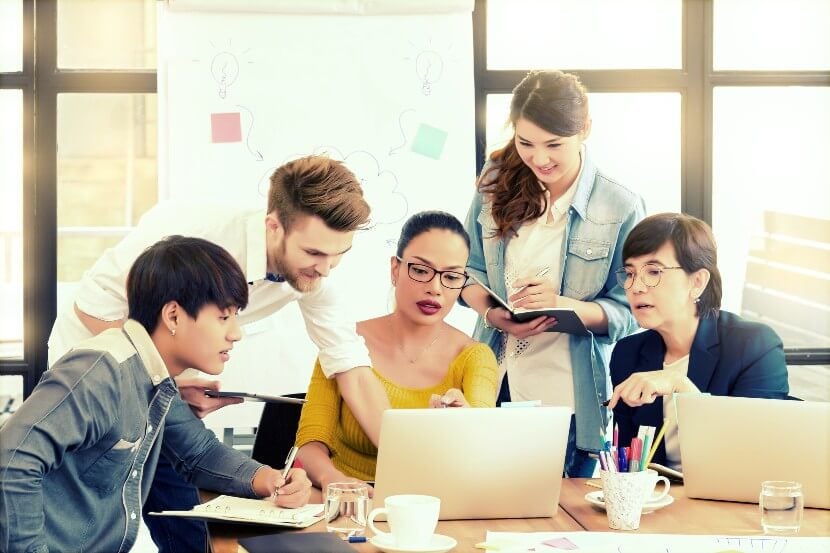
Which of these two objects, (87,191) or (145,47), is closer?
(145,47)

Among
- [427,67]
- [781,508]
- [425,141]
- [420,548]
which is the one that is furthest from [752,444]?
[427,67]

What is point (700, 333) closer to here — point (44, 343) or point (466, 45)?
point (466, 45)

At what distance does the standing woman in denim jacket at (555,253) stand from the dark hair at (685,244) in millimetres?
269

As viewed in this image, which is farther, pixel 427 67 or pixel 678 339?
pixel 427 67

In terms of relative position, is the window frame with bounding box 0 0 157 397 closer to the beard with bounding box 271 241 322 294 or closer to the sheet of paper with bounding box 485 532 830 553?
the beard with bounding box 271 241 322 294

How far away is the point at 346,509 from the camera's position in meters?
1.64

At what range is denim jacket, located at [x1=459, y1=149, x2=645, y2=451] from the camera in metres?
2.70

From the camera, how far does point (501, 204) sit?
110 inches

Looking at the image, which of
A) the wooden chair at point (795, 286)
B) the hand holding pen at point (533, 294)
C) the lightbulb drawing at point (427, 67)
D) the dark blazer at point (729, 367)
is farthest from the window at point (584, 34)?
the dark blazer at point (729, 367)

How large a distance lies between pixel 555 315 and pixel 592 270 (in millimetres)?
270

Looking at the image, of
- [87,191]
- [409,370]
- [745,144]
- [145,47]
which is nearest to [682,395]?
[409,370]

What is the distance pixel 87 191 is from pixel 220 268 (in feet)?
9.08

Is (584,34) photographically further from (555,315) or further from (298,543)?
(298,543)

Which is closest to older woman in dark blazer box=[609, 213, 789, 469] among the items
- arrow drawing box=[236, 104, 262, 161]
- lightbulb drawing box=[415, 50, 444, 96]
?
lightbulb drawing box=[415, 50, 444, 96]
